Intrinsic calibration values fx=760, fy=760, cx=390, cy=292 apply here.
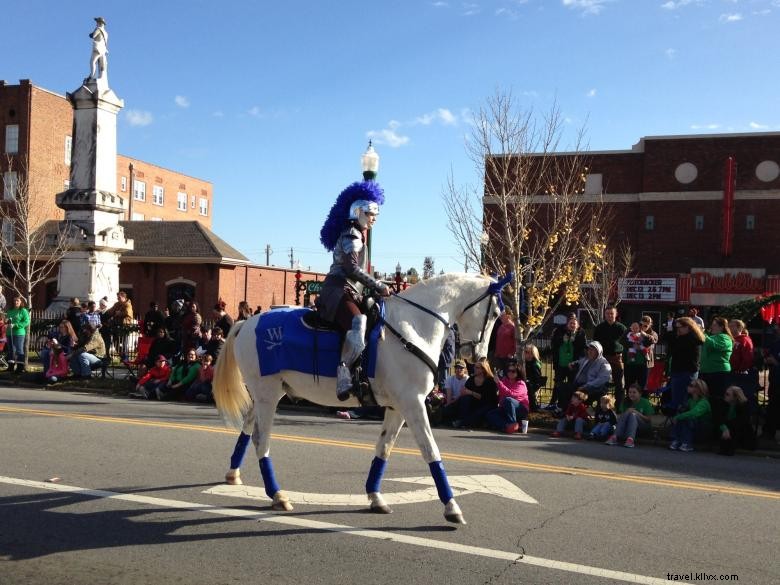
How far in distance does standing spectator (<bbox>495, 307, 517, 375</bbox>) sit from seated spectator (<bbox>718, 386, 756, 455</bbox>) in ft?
15.3

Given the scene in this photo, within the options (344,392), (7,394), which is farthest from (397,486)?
(7,394)

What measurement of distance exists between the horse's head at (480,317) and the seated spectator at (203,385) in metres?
9.91

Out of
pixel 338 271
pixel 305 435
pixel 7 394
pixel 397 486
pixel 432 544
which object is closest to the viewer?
pixel 432 544

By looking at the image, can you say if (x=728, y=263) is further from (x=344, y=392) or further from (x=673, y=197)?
(x=344, y=392)

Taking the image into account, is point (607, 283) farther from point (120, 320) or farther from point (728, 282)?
point (120, 320)

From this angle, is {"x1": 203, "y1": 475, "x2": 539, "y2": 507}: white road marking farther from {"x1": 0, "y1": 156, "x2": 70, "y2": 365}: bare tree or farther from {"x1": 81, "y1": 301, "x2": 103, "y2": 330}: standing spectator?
{"x1": 0, "y1": 156, "x2": 70, "y2": 365}: bare tree

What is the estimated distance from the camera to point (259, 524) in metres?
6.30

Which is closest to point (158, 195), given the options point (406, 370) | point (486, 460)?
point (486, 460)

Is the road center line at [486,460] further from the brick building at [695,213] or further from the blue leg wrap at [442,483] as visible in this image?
the brick building at [695,213]

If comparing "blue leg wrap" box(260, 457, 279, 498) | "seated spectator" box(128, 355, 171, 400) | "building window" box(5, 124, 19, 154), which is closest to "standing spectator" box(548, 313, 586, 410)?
"seated spectator" box(128, 355, 171, 400)

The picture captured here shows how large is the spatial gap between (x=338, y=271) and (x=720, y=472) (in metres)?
5.96

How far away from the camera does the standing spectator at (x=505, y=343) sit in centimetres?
1555

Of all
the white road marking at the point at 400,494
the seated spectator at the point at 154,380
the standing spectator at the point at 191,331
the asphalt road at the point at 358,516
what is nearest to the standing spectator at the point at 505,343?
the asphalt road at the point at 358,516

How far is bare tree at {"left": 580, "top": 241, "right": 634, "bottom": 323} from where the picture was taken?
35.1m
